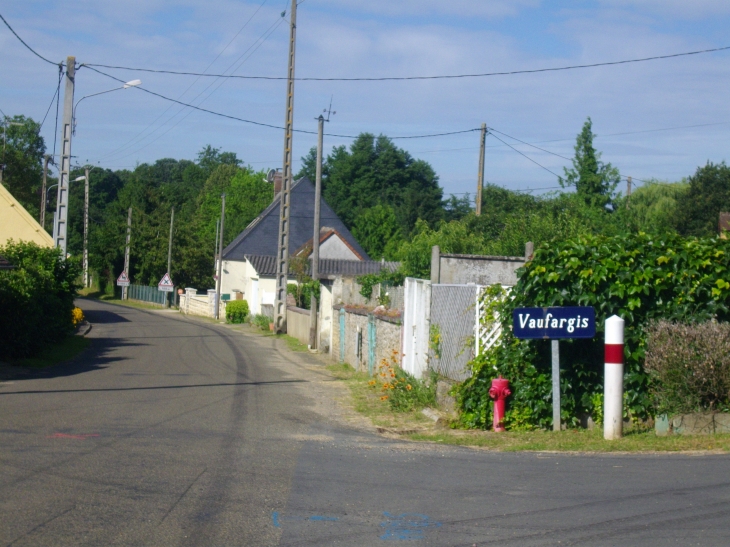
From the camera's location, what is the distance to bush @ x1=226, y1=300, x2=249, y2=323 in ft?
156

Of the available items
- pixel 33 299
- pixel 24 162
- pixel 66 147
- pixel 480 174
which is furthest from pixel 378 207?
pixel 33 299

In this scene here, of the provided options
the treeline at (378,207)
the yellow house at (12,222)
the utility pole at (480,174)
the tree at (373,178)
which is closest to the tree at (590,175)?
the treeline at (378,207)

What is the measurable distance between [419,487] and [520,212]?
864 inches

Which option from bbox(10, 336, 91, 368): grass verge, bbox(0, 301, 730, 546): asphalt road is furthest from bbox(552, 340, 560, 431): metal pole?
Answer: bbox(10, 336, 91, 368): grass verge

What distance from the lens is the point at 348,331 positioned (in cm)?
2206

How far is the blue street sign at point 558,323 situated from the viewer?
935 centimetres

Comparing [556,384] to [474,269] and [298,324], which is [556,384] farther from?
[298,324]

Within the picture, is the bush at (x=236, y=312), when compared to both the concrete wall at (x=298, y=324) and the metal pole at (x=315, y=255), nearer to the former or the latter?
the concrete wall at (x=298, y=324)

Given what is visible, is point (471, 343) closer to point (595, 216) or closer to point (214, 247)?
point (595, 216)

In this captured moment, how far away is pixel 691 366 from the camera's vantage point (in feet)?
29.8

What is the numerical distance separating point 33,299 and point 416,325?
10664 millimetres

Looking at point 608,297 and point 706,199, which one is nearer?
point 608,297

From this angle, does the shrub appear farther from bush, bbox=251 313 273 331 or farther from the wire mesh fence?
the wire mesh fence

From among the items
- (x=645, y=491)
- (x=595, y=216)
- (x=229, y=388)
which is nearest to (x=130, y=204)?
(x=595, y=216)
